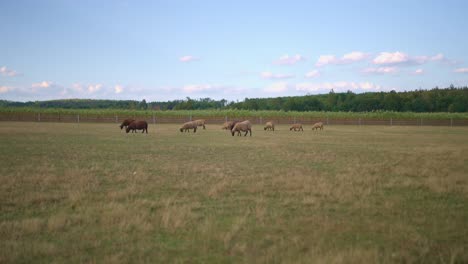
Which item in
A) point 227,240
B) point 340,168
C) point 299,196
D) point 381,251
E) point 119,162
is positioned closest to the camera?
point 381,251

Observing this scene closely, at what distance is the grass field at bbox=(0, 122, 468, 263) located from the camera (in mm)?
5137

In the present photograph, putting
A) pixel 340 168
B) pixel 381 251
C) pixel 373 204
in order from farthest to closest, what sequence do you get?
pixel 340 168
pixel 373 204
pixel 381 251

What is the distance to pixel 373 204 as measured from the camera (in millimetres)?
7926

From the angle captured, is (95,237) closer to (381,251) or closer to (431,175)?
(381,251)

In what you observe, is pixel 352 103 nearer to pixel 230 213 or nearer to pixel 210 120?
pixel 210 120

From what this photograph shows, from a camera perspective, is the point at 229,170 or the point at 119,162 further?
the point at 119,162

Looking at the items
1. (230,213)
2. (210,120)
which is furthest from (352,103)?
(230,213)

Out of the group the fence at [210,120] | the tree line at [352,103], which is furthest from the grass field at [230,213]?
the tree line at [352,103]

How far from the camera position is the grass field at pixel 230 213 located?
5.14 meters

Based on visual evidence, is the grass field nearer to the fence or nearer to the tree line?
the fence

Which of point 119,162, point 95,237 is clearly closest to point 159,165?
point 119,162

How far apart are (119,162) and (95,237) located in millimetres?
8512

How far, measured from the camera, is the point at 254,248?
207 inches

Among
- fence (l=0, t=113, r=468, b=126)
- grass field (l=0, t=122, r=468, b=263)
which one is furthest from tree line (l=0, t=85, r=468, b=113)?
grass field (l=0, t=122, r=468, b=263)
